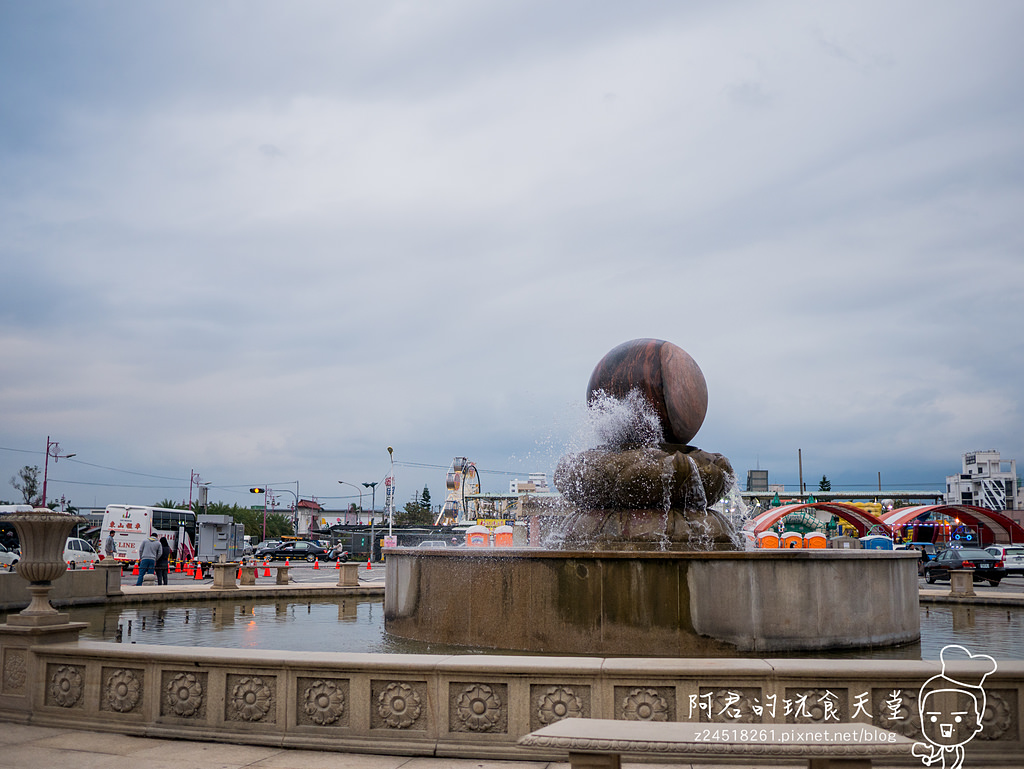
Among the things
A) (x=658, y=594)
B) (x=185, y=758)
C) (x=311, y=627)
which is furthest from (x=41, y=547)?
(x=658, y=594)

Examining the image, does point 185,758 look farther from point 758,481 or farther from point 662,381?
point 758,481

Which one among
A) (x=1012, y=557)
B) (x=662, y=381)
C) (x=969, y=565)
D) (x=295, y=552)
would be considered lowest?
(x=295, y=552)

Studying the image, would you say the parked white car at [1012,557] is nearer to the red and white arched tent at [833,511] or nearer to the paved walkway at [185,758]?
the red and white arched tent at [833,511]

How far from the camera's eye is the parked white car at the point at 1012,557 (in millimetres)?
36031

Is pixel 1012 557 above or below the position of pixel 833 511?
below

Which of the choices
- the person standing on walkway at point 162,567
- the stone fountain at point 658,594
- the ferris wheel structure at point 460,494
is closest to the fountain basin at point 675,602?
the stone fountain at point 658,594

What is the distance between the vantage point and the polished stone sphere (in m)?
14.5

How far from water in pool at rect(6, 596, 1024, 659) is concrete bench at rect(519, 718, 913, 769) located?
625cm

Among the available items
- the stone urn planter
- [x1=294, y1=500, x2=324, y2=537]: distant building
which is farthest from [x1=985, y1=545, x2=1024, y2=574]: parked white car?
[x1=294, y1=500, x2=324, y2=537]: distant building

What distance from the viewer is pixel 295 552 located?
61500 millimetres

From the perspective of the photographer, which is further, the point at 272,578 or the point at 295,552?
the point at 295,552

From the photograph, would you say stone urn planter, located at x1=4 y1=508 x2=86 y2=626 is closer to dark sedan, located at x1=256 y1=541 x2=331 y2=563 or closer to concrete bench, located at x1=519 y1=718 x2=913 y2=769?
concrete bench, located at x1=519 y1=718 x2=913 y2=769

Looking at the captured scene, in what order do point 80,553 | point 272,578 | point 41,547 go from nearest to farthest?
point 41,547
point 272,578
point 80,553

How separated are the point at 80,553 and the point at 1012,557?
4141 cm
